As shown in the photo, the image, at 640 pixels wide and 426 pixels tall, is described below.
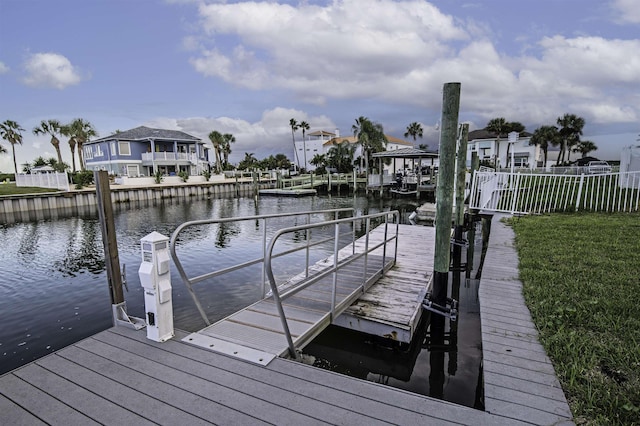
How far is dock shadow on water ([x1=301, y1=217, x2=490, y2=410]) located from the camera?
4434 mm

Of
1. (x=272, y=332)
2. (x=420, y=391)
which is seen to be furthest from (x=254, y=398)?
(x=420, y=391)

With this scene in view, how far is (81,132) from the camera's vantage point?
141 ft

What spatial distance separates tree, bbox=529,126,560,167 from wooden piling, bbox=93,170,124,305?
186 ft

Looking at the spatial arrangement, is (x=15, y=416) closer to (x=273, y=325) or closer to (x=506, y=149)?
(x=273, y=325)

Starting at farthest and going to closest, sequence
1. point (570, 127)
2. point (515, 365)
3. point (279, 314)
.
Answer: point (570, 127), point (279, 314), point (515, 365)

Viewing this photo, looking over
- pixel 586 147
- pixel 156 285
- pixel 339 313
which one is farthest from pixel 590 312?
pixel 586 147

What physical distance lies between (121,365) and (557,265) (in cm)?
661

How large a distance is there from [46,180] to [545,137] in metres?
61.0

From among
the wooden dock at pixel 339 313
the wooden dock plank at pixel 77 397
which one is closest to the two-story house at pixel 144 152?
the wooden dock at pixel 339 313

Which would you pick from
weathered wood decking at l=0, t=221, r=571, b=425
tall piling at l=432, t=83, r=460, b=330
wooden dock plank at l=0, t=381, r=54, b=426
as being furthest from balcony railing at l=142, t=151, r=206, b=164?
wooden dock plank at l=0, t=381, r=54, b=426

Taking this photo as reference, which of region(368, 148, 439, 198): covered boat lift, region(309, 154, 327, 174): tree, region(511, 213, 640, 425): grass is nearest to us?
region(511, 213, 640, 425): grass

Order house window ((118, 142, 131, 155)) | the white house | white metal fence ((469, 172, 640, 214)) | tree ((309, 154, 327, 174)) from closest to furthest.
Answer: white metal fence ((469, 172, 640, 214))
house window ((118, 142, 131, 155))
the white house
tree ((309, 154, 327, 174))

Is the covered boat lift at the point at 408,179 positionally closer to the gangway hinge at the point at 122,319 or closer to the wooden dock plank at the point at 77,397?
the gangway hinge at the point at 122,319

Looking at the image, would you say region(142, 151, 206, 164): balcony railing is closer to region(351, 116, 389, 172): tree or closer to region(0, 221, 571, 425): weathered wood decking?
region(351, 116, 389, 172): tree
